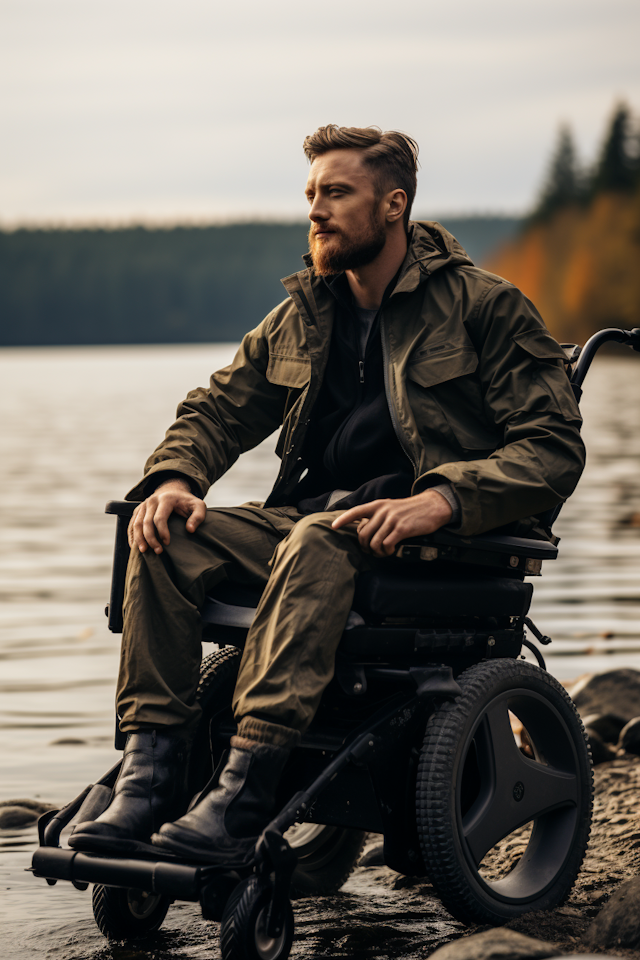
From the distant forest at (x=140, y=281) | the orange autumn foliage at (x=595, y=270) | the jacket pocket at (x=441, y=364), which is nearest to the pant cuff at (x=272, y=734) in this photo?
the jacket pocket at (x=441, y=364)

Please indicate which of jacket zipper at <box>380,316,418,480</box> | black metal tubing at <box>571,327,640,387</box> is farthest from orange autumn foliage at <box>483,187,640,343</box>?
jacket zipper at <box>380,316,418,480</box>

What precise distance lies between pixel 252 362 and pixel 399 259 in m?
0.57

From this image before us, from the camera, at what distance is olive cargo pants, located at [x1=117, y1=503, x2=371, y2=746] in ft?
10.5

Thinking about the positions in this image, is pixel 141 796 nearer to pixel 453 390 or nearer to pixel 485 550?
pixel 485 550

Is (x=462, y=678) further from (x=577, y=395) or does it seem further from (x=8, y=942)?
(x=8, y=942)

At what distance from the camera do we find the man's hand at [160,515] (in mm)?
3586

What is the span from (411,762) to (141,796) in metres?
0.69

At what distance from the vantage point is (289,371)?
407 centimetres

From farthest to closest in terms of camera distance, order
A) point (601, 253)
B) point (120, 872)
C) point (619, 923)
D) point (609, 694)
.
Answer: point (601, 253)
point (609, 694)
point (619, 923)
point (120, 872)

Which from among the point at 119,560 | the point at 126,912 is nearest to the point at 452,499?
the point at 119,560

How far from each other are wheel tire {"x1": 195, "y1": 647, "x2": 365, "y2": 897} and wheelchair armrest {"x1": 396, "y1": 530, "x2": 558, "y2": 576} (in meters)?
0.75

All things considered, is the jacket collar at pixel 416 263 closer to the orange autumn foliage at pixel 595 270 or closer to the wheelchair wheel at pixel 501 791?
the wheelchair wheel at pixel 501 791

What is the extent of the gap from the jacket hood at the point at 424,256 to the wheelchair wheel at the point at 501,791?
1.11m

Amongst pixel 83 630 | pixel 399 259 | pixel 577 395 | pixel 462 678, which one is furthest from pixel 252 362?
pixel 83 630
